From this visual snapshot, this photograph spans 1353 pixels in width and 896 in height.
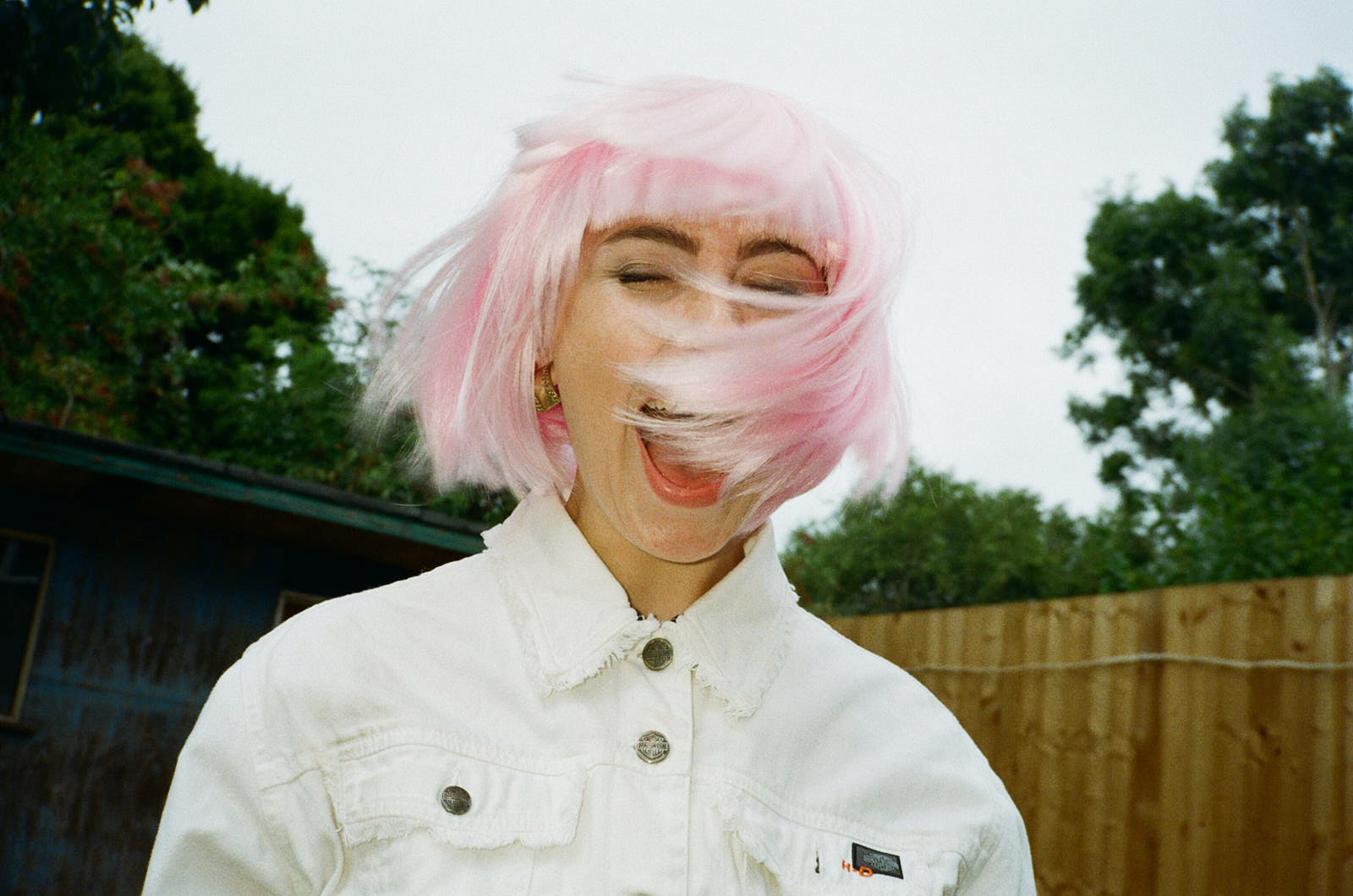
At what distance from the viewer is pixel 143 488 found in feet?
20.9

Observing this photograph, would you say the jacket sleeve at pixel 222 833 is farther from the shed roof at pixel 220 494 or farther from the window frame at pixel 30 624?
the window frame at pixel 30 624

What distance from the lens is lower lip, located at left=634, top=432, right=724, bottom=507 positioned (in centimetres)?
144

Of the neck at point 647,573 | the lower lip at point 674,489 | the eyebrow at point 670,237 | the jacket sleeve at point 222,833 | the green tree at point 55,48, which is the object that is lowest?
the jacket sleeve at point 222,833

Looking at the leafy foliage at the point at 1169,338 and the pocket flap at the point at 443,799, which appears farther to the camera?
the leafy foliage at the point at 1169,338

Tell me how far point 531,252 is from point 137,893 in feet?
20.7

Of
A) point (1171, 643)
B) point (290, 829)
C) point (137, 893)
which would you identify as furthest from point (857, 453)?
point (137, 893)

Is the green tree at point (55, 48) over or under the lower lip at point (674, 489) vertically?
over

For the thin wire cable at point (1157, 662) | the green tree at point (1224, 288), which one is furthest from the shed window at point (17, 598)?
the green tree at point (1224, 288)

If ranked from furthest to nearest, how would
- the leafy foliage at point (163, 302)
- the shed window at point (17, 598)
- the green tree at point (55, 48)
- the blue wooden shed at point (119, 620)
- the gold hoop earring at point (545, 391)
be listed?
the leafy foliage at point (163, 302)
the shed window at point (17, 598)
the blue wooden shed at point (119, 620)
the green tree at point (55, 48)
the gold hoop earring at point (545, 391)

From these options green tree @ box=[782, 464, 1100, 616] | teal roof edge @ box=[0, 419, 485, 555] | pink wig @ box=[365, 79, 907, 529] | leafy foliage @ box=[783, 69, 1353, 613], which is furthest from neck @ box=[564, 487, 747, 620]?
green tree @ box=[782, 464, 1100, 616]

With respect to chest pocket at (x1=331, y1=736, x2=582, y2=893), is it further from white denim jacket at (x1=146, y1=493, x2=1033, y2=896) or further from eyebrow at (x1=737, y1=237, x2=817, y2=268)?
eyebrow at (x1=737, y1=237, x2=817, y2=268)

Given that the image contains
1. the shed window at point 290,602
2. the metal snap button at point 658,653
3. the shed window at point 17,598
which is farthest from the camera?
the shed window at point 290,602

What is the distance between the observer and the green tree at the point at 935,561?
20641mm

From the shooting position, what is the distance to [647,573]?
1584mm
